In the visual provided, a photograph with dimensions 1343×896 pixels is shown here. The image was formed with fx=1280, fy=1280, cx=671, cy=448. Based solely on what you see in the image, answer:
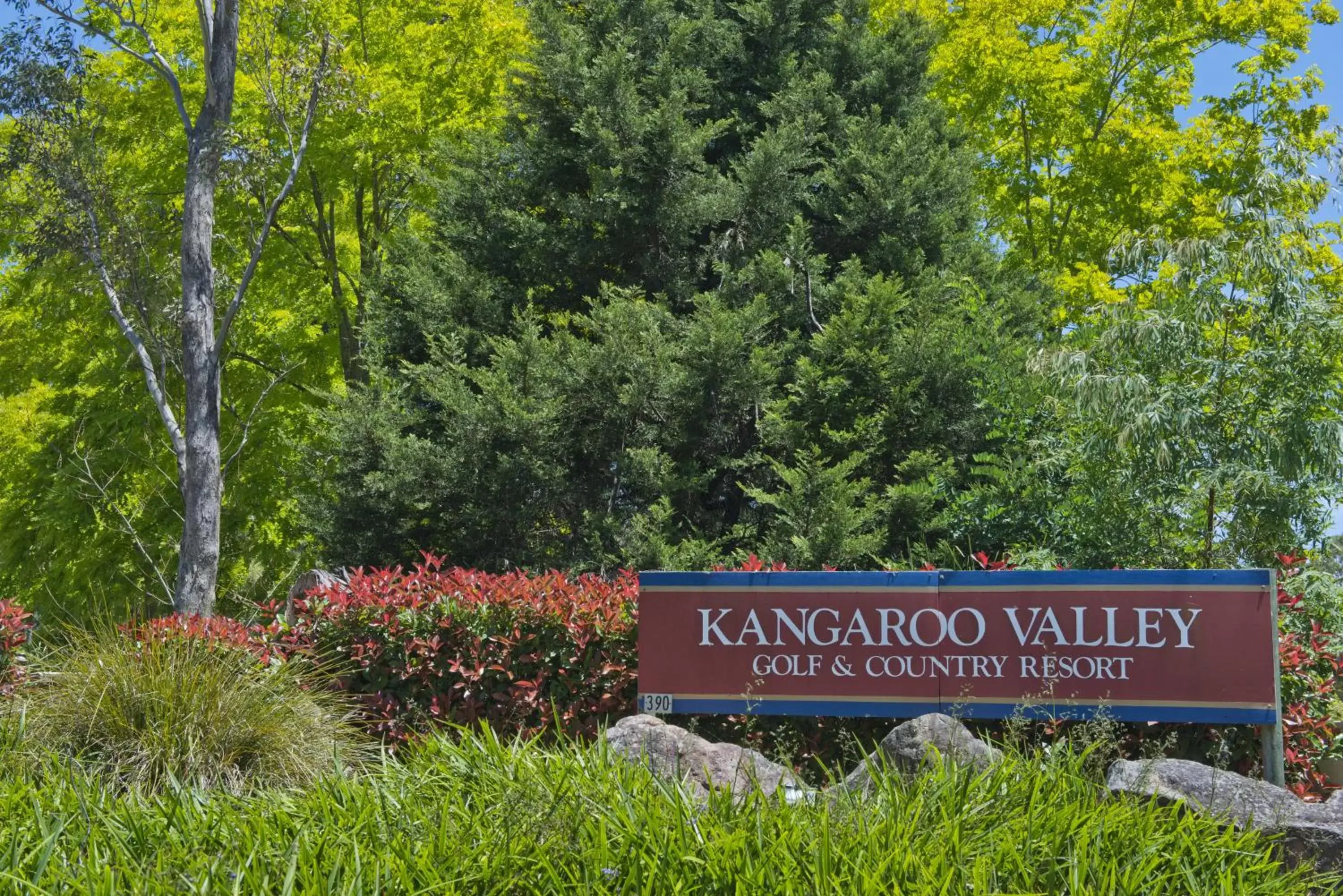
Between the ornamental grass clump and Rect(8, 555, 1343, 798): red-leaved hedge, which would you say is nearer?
the ornamental grass clump

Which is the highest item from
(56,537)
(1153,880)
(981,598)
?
(56,537)

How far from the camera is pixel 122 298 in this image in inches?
677

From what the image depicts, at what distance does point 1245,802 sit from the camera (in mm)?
5430

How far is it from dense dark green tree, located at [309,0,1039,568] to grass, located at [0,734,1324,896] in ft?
21.1

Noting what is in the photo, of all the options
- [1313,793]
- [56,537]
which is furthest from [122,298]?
[1313,793]

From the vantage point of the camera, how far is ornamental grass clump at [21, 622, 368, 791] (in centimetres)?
637

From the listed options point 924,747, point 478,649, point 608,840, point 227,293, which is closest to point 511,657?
point 478,649

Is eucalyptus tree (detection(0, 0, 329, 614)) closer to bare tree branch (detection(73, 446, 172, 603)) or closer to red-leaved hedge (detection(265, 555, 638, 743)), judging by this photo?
bare tree branch (detection(73, 446, 172, 603))

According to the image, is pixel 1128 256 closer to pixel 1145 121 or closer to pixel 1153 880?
pixel 1153 880

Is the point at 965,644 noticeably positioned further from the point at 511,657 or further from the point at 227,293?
the point at 227,293

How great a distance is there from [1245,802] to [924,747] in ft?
4.52

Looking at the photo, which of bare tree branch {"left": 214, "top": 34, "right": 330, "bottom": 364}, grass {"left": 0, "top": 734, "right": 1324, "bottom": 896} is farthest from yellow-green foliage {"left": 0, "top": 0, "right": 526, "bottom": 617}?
grass {"left": 0, "top": 734, "right": 1324, "bottom": 896}

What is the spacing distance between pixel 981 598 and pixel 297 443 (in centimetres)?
1271

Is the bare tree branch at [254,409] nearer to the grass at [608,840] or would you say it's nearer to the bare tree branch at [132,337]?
the bare tree branch at [132,337]
